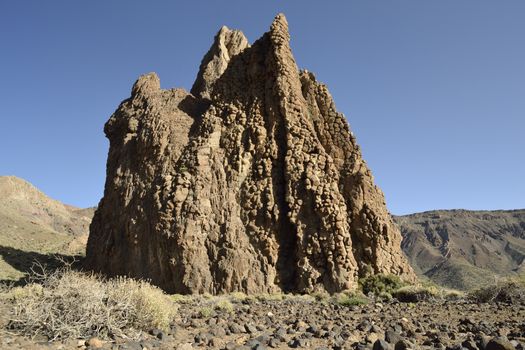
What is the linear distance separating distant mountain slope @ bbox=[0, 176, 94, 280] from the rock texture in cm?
1075

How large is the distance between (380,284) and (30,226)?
1821 inches

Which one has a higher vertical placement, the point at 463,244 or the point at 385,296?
the point at 463,244

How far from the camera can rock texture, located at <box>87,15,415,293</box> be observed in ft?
57.0

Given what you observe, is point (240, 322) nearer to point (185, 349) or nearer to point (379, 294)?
point (185, 349)

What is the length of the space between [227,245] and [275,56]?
9880 mm

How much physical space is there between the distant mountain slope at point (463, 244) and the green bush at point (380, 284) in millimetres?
53164

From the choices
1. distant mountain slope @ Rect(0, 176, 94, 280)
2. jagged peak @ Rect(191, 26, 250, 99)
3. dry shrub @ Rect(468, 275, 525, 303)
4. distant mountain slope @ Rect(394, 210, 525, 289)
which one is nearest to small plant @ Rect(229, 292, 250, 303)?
dry shrub @ Rect(468, 275, 525, 303)

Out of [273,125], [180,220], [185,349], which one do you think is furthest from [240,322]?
[273,125]

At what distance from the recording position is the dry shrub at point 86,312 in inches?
252

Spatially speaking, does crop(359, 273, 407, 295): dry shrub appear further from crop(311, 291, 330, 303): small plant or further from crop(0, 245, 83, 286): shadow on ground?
crop(0, 245, 83, 286): shadow on ground

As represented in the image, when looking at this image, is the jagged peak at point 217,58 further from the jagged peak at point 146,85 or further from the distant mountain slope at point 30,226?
the distant mountain slope at point 30,226

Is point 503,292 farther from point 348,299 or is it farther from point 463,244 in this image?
point 463,244

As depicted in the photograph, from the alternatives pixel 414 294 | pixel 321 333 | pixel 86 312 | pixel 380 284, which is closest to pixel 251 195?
pixel 380 284

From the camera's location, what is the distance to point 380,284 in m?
16.8
